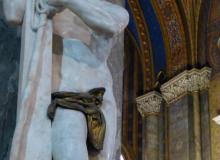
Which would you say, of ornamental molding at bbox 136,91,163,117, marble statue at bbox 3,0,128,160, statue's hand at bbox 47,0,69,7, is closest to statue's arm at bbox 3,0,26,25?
marble statue at bbox 3,0,128,160

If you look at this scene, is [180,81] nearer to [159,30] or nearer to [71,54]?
[159,30]

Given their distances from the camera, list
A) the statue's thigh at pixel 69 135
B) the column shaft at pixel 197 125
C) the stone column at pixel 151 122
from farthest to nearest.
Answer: the stone column at pixel 151 122 < the column shaft at pixel 197 125 < the statue's thigh at pixel 69 135

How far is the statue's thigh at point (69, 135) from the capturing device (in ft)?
6.00

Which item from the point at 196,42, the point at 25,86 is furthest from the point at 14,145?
the point at 196,42

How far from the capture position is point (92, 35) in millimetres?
2186

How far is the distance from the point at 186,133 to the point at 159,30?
249 centimetres

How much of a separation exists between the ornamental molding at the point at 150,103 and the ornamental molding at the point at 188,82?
66cm

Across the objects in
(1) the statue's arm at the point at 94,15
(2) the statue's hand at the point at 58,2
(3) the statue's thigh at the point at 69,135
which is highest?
(2) the statue's hand at the point at 58,2

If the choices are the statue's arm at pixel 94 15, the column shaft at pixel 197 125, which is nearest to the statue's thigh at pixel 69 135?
the statue's arm at pixel 94 15

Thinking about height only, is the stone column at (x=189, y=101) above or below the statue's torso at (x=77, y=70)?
above

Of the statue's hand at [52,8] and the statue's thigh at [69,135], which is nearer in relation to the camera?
the statue's thigh at [69,135]

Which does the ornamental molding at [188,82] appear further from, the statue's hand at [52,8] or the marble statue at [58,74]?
the statue's hand at [52,8]

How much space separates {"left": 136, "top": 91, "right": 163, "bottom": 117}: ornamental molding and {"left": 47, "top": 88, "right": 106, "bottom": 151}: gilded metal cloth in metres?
10.1

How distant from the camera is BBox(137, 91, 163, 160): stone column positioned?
11758 millimetres
